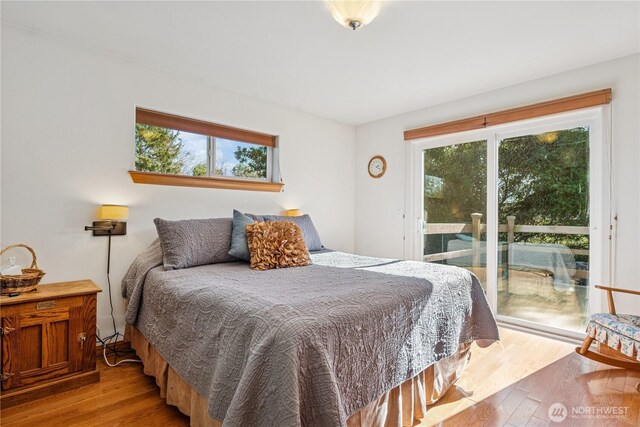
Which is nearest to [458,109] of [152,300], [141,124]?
[141,124]

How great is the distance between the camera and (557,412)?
177cm

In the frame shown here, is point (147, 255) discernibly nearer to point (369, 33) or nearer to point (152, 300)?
point (152, 300)

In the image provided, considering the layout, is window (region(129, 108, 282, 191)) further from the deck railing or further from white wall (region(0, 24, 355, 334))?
the deck railing

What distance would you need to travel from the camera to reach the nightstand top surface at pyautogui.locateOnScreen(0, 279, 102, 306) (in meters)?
1.78

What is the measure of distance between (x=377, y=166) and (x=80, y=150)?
3159 millimetres

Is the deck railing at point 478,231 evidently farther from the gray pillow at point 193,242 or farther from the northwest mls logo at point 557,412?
the gray pillow at point 193,242

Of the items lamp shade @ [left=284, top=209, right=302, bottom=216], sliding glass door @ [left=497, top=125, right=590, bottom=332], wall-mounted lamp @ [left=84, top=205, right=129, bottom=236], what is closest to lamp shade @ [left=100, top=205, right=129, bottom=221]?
wall-mounted lamp @ [left=84, top=205, right=129, bottom=236]

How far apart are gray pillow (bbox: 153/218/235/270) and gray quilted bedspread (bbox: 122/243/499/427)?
12 centimetres

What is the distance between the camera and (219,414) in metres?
1.24

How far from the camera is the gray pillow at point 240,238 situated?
8.07 ft

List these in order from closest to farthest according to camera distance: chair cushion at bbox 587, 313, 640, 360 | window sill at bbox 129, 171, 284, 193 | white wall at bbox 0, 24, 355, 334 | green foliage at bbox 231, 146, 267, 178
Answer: chair cushion at bbox 587, 313, 640, 360 < white wall at bbox 0, 24, 355, 334 < window sill at bbox 129, 171, 284, 193 < green foliage at bbox 231, 146, 267, 178

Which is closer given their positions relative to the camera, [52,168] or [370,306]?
[370,306]

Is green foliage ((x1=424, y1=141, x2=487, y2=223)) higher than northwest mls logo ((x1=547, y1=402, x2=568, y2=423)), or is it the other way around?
green foliage ((x1=424, y1=141, x2=487, y2=223))

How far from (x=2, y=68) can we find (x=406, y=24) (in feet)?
8.83
